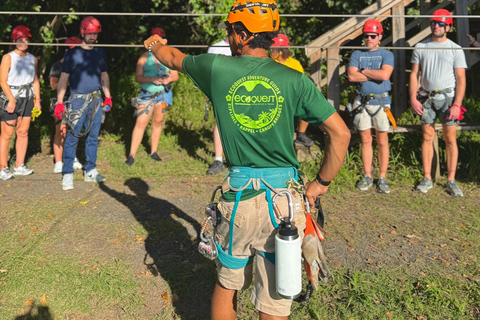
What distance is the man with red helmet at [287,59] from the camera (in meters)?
7.29

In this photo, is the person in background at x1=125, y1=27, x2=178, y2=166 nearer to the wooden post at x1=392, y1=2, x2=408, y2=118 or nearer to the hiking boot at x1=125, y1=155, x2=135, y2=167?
the hiking boot at x1=125, y1=155, x2=135, y2=167

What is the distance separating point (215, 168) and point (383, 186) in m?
2.33

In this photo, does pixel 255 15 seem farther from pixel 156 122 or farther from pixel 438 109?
pixel 156 122

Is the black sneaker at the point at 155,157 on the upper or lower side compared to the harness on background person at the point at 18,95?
lower

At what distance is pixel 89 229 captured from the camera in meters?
5.90

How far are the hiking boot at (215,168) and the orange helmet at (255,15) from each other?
4916mm

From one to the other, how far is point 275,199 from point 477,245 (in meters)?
3.30

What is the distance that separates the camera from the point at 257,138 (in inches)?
121

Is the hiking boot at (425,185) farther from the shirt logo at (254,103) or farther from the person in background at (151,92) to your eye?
the shirt logo at (254,103)

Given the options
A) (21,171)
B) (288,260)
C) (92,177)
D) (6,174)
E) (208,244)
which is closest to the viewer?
(288,260)

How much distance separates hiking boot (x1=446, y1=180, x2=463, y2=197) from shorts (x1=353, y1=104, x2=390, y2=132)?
3.46 feet

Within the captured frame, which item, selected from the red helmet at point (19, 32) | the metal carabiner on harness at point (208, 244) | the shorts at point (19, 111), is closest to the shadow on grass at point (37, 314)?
the metal carabiner on harness at point (208, 244)

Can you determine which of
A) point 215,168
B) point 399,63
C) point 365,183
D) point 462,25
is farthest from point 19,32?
point 462,25

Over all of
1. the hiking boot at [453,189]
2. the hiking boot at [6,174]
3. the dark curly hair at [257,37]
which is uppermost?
the dark curly hair at [257,37]
